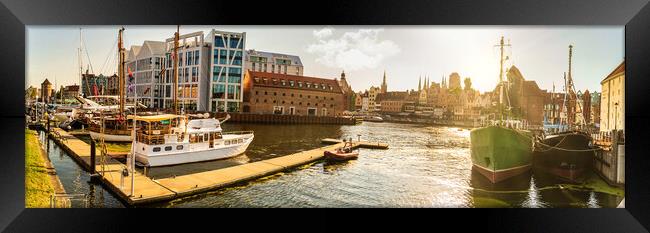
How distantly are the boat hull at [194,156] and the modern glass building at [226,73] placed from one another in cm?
59

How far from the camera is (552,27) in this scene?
5.58 m

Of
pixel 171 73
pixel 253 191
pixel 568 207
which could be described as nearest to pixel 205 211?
pixel 253 191

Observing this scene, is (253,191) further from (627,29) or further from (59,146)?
(627,29)

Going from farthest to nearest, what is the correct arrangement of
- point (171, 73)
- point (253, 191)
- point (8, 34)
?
point (171, 73), point (253, 191), point (8, 34)

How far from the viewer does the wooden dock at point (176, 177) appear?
17.0 ft

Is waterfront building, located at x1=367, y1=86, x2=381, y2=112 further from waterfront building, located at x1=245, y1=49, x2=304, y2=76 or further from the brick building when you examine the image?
waterfront building, located at x1=245, y1=49, x2=304, y2=76

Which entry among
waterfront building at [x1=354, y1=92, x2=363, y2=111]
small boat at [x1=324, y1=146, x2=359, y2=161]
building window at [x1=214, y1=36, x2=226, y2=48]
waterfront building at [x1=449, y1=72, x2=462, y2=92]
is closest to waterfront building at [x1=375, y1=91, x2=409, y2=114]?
waterfront building at [x1=354, y1=92, x2=363, y2=111]

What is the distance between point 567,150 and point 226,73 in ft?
17.6

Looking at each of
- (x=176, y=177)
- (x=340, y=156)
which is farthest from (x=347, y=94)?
(x=176, y=177)

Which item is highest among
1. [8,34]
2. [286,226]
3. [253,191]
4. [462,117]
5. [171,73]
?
[8,34]

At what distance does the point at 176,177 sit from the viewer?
5.53 metres

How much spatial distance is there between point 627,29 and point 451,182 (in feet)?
10.5

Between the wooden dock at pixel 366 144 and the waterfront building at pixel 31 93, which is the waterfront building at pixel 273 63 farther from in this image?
the waterfront building at pixel 31 93
